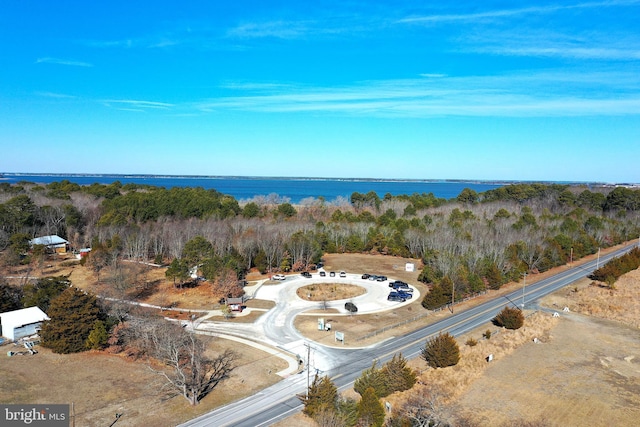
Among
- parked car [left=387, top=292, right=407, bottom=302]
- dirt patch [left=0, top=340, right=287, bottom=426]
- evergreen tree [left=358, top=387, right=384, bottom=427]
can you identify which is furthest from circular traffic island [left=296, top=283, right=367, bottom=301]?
evergreen tree [left=358, top=387, right=384, bottom=427]

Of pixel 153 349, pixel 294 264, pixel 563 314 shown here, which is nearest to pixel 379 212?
pixel 294 264

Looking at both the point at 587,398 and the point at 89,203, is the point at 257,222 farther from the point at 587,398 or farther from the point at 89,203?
the point at 587,398

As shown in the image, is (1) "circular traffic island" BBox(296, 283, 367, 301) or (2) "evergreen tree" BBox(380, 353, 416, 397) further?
(1) "circular traffic island" BBox(296, 283, 367, 301)

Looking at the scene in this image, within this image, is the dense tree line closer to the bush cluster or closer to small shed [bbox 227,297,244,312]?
small shed [bbox 227,297,244,312]

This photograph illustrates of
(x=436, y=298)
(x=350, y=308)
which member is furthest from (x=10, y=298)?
(x=436, y=298)

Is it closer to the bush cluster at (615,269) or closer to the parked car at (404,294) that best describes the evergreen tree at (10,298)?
the parked car at (404,294)
